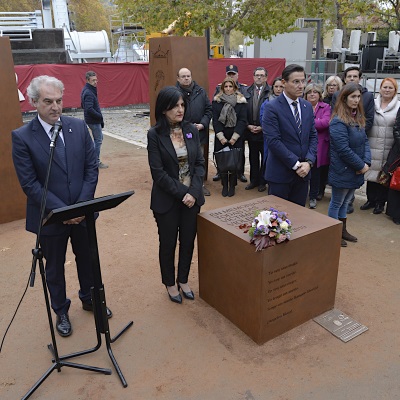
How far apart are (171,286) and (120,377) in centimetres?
110

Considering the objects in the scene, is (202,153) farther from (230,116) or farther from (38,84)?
(230,116)

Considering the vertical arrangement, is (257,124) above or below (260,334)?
above

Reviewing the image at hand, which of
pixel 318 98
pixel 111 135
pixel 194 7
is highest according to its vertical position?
pixel 194 7

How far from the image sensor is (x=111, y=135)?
507 inches

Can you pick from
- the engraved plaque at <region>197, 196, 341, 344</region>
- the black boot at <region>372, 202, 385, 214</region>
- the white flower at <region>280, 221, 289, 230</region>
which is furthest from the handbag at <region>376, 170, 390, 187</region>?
the white flower at <region>280, 221, 289, 230</region>

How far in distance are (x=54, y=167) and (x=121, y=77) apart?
15271 mm

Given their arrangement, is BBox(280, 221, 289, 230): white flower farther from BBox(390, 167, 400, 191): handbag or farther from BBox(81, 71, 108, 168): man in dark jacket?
BBox(81, 71, 108, 168): man in dark jacket

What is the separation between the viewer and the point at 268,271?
308 centimetres

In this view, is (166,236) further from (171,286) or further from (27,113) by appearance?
(27,113)

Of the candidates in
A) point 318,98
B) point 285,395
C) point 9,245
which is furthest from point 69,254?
point 318,98

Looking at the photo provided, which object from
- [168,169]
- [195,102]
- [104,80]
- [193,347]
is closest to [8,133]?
[195,102]

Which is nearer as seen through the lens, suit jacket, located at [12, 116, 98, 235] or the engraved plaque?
suit jacket, located at [12, 116, 98, 235]

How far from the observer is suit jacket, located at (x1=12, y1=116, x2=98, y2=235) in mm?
2998

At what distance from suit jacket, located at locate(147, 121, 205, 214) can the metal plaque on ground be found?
146 cm
